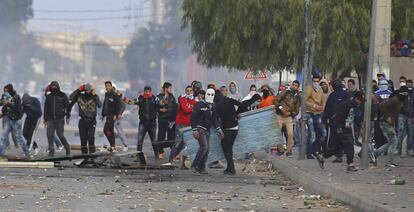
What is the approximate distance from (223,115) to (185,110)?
3.39m

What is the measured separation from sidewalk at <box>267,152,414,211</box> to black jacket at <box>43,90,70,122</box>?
4.73m

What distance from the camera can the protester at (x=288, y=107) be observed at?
2325 cm

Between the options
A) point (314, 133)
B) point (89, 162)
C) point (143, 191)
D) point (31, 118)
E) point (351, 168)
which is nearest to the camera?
point (143, 191)

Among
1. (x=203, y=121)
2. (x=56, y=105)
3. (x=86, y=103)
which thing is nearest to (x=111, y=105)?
(x=86, y=103)

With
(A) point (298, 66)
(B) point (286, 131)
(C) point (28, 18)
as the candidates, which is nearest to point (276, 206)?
(B) point (286, 131)

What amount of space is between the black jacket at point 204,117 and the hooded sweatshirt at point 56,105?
4.83m

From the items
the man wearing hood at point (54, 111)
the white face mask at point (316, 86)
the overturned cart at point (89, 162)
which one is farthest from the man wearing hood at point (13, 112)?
the white face mask at point (316, 86)

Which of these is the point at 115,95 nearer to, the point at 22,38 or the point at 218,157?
the point at 218,157

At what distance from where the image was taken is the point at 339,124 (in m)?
18.6

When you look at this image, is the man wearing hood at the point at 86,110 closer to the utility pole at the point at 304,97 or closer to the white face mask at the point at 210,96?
the utility pole at the point at 304,97

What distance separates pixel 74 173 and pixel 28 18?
99.0 m

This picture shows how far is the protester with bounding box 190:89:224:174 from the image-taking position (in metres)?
19.1

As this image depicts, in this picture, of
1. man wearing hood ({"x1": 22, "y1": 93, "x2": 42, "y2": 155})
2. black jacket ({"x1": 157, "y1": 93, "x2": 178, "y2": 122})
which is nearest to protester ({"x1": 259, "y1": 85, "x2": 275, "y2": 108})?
black jacket ({"x1": 157, "y1": 93, "x2": 178, "y2": 122})

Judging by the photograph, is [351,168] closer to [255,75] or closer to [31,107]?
[31,107]
